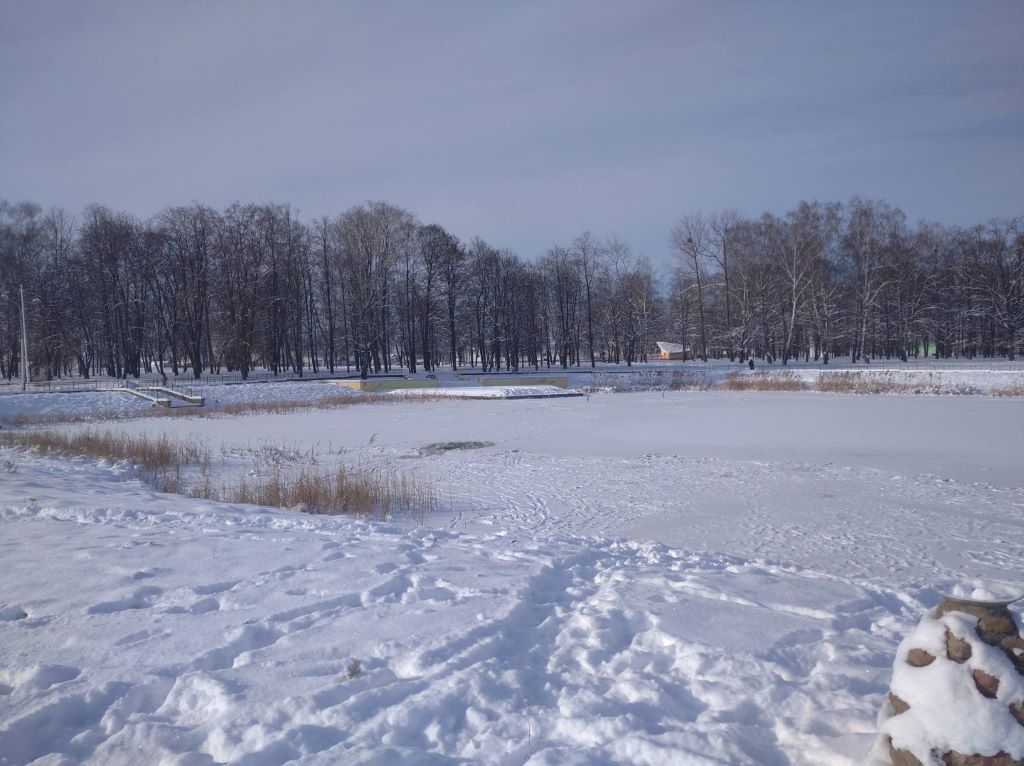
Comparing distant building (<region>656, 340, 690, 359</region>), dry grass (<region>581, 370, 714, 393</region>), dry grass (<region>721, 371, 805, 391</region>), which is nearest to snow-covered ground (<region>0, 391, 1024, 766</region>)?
dry grass (<region>721, 371, 805, 391</region>)

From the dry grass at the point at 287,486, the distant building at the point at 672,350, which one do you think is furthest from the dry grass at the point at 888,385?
the distant building at the point at 672,350

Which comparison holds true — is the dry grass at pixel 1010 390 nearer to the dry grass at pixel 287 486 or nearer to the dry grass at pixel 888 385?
the dry grass at pixel 888 385

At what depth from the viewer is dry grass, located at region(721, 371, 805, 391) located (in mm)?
35756

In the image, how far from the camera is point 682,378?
40.5 metres

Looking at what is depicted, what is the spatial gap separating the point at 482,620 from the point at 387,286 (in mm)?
51021

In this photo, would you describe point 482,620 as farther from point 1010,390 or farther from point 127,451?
point 1010,390

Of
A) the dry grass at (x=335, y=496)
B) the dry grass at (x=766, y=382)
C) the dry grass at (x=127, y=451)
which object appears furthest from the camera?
the dry grass at (x=766, y=382)

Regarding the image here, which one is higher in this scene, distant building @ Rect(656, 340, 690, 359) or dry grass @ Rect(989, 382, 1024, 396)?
distant building @ Rect(656, 340, 690, 359)

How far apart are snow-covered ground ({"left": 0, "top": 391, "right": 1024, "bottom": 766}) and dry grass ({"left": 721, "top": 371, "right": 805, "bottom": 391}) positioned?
26.2 m

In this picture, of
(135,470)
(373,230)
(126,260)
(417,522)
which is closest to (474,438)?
(135,470)

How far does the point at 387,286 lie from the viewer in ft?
175

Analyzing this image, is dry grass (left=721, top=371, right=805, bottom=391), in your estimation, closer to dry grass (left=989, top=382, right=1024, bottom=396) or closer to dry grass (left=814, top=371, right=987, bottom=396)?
dry grass (left=814, top=371, right=987, bottom=396)

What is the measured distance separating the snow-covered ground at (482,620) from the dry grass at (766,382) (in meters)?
26.2

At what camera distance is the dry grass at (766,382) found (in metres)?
35.8
